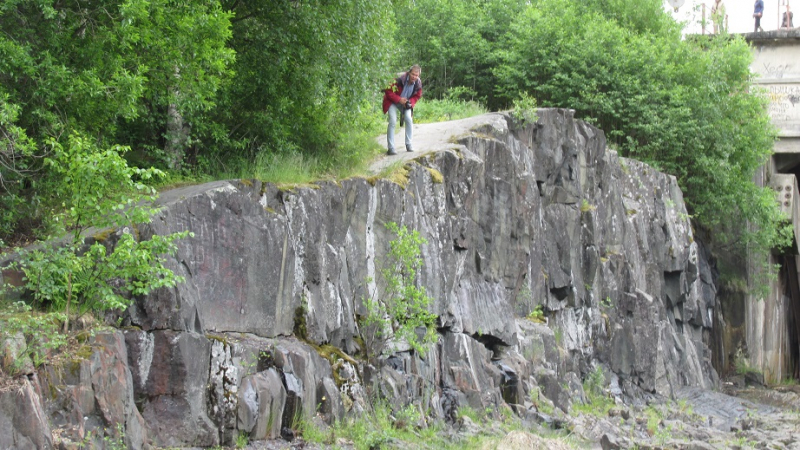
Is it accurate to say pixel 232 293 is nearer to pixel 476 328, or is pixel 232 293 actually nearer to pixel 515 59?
pixel 476 328

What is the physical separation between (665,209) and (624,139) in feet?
9.17

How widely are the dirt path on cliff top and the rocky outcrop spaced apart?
22cm

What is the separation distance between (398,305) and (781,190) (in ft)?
78.5

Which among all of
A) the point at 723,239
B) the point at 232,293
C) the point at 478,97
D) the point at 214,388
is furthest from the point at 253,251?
the point at 723,239

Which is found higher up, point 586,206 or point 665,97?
point 665,97

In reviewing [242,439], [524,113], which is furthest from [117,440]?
[524,113]

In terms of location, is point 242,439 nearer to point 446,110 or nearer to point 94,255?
point 94,255

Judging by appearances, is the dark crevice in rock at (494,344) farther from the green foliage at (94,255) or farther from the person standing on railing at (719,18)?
the person standing on railing at (719,18)

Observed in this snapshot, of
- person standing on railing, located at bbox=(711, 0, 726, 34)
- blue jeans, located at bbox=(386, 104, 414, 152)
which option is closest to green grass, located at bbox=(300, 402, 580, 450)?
blue jeans, located at bbox=(386, 104, 414, 152)

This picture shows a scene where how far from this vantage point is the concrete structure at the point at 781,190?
103 ft

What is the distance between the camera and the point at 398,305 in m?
13.6

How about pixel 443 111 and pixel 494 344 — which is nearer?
pixel 494 344

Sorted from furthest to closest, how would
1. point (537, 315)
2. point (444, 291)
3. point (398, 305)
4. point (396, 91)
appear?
point (537, 315) → point (396, 91) → point (444, 291) → point (398, 305)

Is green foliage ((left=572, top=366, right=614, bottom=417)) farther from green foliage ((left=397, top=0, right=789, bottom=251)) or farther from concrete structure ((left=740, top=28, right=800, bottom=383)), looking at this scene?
concrete structure ((left=740, top=28, right=800, bottom=383))
